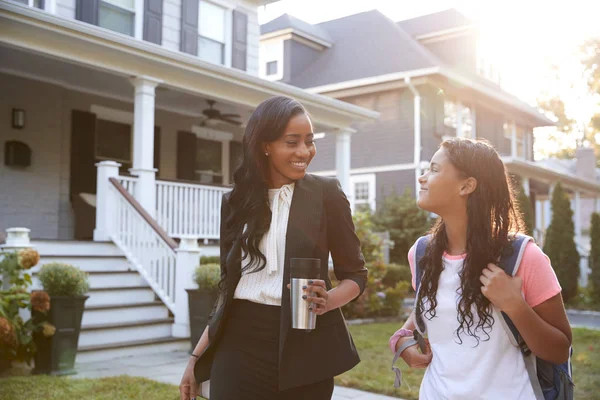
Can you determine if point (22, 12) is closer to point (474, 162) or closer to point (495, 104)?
point (474, 162)

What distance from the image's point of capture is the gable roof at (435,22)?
2211 cm

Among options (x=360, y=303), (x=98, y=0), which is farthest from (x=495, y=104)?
(x=98, y=0)

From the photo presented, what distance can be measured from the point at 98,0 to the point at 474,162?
1052 cm

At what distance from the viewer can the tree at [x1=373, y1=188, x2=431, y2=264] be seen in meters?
17.8

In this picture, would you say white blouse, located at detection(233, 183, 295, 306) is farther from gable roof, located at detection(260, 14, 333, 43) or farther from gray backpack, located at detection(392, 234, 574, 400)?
gable roof, located at detection(260, 14, 333, 43)

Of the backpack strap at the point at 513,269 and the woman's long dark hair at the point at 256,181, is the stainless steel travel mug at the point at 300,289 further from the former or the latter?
the backpack strap at the point at 513,269

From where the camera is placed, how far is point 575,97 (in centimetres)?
3175

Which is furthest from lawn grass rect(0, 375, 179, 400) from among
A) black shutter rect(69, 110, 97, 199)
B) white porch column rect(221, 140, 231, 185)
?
white porch column rect(221, 140, 231, 185)

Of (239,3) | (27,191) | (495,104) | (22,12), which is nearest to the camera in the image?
(22,12)

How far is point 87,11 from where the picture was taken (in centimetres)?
1111

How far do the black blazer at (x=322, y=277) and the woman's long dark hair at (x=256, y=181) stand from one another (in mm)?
70

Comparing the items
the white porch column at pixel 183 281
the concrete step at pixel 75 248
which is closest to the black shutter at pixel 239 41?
the concrete step at pixel 75 248

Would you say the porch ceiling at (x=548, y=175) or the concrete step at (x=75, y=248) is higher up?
the porch ceiling at (x=548, y=175)

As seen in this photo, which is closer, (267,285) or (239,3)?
(267,285)
